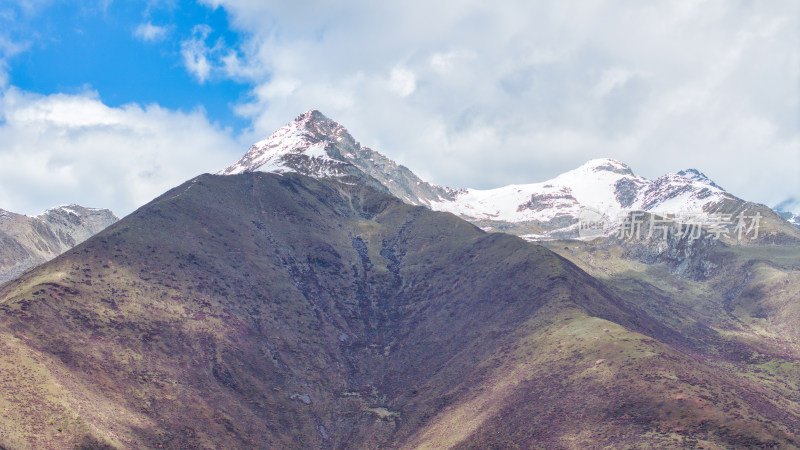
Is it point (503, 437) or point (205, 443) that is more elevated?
point (205, 443)

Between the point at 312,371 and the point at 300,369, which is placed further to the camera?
the point at 312,371

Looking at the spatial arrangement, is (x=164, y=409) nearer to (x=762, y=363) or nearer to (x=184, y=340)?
(x=184, y=340)

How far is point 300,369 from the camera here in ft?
558

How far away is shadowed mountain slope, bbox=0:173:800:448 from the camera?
349 feet

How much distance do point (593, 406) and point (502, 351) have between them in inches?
A: 1820

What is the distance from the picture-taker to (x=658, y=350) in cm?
12912

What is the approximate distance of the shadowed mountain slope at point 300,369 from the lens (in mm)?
106312

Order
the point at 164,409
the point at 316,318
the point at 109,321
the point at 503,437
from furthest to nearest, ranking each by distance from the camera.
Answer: the point at 316,318
the point at 109,321
the point at 164,409
the point at 503,437

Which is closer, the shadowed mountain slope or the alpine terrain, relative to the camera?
the alpine terrain

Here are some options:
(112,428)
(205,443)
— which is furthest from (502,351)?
(112,428)

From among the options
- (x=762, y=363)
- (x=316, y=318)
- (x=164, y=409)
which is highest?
(x=316, y=318)

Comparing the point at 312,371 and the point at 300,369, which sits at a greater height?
the point at 300,369

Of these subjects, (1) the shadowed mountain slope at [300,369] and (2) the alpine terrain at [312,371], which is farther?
(1) the shadowed mountain slope at [300,369]

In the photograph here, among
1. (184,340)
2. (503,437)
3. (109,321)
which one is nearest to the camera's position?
(503,437)
